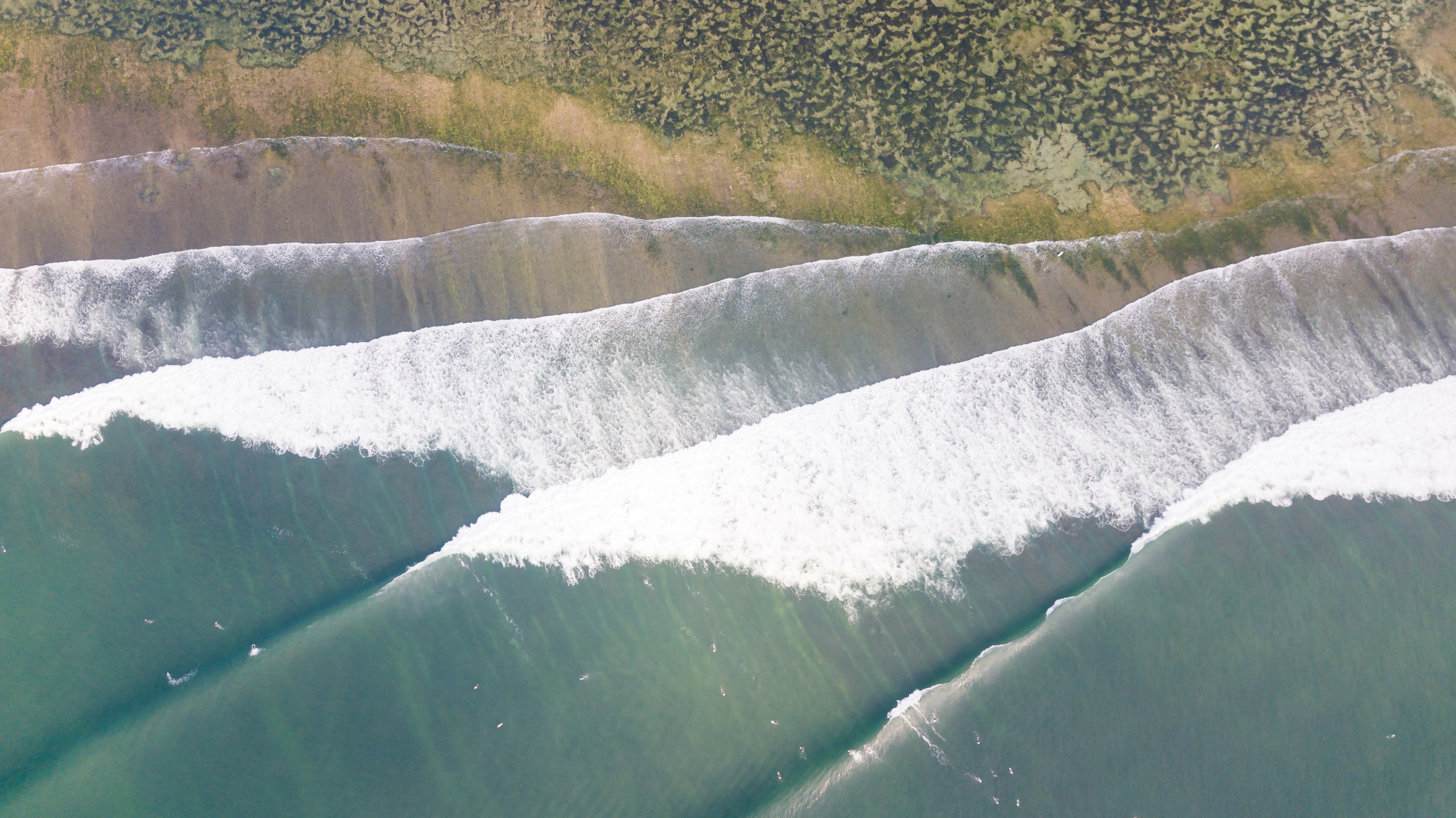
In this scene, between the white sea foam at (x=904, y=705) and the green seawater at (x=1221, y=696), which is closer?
the green seawater at (x=1221, y=696)

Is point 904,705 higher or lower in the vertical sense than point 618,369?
lower

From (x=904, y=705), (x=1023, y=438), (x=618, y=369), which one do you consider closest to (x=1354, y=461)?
(x=1023, y=438)

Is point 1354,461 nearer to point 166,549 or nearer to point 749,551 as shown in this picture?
point 749,551

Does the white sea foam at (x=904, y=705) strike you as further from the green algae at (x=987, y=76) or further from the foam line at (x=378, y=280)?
the green algae at (x=987, y=76)

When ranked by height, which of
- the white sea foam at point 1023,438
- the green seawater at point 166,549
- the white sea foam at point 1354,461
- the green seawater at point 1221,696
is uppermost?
the green seawater at point 166,549

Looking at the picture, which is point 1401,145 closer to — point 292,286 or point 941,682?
point 941,682

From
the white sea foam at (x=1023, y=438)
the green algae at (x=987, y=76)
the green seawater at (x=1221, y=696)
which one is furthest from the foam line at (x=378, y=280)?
the green seawater at (x=1221, y=696)
